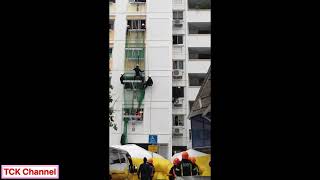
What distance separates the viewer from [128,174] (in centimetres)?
780

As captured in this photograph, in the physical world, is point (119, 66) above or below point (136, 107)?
above

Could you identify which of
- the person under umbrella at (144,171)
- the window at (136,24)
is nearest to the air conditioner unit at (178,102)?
the window at (136,24)

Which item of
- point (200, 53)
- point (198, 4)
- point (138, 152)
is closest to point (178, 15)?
point (198, 4)

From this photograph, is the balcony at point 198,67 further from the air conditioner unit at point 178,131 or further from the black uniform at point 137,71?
the black uniform at point 137,71

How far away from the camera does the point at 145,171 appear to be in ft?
24.1

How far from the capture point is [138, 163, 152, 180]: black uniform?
7.32m

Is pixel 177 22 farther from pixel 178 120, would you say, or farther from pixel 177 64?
pixel 178 120

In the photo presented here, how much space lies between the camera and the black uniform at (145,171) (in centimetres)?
732

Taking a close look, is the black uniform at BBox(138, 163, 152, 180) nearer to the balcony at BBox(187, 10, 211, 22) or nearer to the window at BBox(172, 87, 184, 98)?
the window at BBox(172, 87, 184, 98)

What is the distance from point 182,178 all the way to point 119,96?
2643 millimetres

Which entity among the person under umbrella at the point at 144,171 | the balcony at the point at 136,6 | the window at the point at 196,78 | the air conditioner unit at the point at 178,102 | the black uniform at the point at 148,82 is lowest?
the person under umbrella at the point at 144,171

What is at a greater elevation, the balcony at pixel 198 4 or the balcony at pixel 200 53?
the balcony at pixel 198 4
